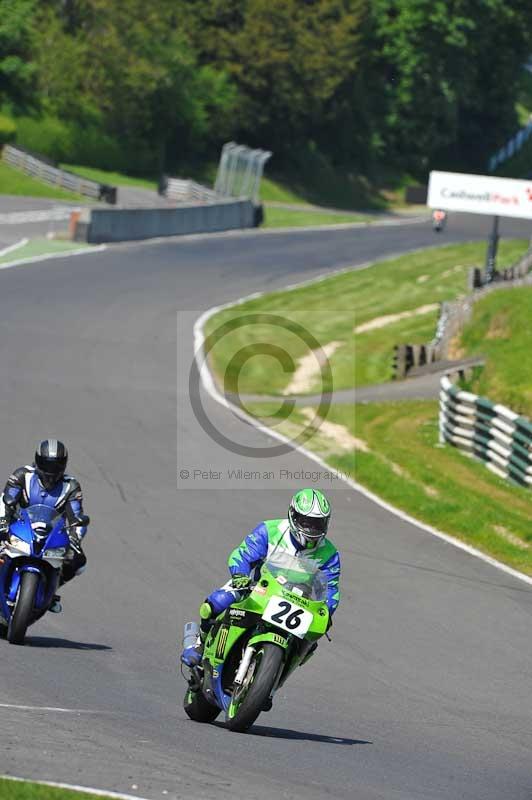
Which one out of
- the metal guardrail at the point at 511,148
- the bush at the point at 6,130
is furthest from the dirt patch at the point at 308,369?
the metal guardrail at the point at 511,148

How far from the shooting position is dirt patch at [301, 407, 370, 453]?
24.2 m

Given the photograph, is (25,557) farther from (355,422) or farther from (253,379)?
(253,379)

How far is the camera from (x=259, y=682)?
9.08 meters

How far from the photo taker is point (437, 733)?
10406mm

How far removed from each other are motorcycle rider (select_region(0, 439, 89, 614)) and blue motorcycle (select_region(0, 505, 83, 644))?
10 centimetres

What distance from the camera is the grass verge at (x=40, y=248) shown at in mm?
41688

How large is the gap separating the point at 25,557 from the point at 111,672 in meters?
1.30

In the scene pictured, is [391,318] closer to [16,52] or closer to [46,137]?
[46,137]

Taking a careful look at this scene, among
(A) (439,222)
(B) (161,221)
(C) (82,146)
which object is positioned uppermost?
(B) (161,221)

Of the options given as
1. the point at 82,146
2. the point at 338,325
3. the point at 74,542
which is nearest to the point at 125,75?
the point at 82,146

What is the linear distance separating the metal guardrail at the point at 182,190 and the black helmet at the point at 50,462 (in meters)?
53.5

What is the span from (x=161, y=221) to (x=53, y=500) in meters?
39.4

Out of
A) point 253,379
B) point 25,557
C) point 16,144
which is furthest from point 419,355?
point 16,144

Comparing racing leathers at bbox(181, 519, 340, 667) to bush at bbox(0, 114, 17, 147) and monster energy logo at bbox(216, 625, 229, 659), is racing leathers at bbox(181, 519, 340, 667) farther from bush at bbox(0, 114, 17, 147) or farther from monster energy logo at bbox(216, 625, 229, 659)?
bush at bbox(0, 114, 17, 147)
